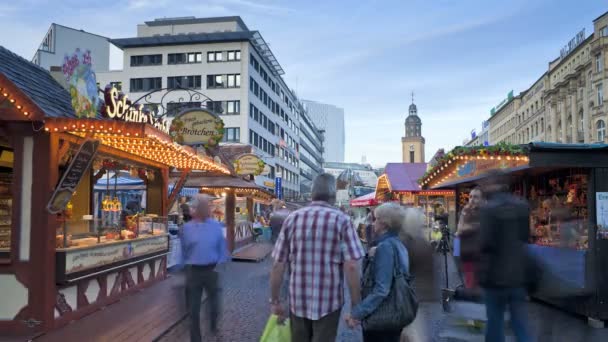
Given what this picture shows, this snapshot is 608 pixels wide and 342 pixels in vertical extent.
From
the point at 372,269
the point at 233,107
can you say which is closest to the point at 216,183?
the point at 372,269

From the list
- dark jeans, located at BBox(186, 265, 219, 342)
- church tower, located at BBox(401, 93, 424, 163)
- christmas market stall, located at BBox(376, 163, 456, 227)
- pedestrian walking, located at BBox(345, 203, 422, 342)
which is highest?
church tower, located at BBox(401, 93, 424, 163)

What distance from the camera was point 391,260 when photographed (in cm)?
395

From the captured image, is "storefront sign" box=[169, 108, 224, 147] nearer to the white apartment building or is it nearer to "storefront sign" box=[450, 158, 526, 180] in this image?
"storefront sign" box=[450, 158, 526, 180]

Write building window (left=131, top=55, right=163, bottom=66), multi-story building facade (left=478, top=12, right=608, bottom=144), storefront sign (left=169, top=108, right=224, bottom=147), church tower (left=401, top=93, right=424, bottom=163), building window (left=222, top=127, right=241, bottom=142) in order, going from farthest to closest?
church tower (left=401, top=93, right=424, bottom=163)
building window (left=131, top=55, right=163, bottom=66)
building window (left=222, top=127, right=241, bottom=142)
multi-story building facade (left=478, top=12, right=608, bottom=144)
storefront sign (left=169, top=108, right=224, bottom=147)

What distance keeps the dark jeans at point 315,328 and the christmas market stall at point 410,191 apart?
19.7m

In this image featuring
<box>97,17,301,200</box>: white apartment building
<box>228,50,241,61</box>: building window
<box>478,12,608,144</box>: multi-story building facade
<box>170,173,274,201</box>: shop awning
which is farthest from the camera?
<box>228,50,241,61</box>: building window

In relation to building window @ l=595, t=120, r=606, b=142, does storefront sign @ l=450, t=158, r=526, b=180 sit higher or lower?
lower

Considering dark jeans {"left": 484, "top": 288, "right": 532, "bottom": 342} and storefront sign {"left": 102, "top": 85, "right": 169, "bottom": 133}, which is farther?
storefront sign {"left": 102, "top": 85, "right": 169, "bottom": 133}

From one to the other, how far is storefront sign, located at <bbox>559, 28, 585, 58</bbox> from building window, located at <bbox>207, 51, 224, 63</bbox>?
41276mm

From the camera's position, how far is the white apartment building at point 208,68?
56.3 metres

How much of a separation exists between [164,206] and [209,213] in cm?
779

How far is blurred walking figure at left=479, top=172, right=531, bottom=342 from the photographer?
4.44 metres

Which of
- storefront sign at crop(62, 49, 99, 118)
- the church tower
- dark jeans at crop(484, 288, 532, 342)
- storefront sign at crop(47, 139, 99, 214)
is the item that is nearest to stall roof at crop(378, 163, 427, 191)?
storefront sign at crop(47, 139, 99, 214)

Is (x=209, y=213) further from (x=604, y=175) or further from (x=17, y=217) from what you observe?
(x=604, y=175)
